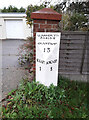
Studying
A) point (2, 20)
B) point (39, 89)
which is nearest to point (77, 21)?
A: point (39, 89)

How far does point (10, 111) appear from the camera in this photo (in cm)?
216

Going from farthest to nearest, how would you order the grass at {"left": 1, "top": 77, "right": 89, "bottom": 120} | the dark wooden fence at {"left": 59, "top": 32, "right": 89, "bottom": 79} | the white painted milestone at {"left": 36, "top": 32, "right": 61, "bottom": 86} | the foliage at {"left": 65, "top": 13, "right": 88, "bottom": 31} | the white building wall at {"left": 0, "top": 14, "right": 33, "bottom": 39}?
1. the white building wall at {"left": 0, "top": 14, "right": 33, "bottom": 39}
2. the foliage at {"left": 65, "top": 13, "right": 88, "bottom": 31}
3. the dark wooden fence at {"left": 59, "top": 32, "right": 89, "bottom": 79}
4. the white painted milestone at {"left": 36, "top": 32, "right": 61, "bottom": 86}
5. the grass at {"left": 1, "top": 77, "right": 89, "bottom": 120}

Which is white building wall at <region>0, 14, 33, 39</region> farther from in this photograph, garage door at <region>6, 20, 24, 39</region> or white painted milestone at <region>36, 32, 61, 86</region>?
white painted milestone at <region>36, 32, 61, 86</region>

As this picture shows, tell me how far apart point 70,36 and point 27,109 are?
1.90 meters

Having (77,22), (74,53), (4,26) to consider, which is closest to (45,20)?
(74,53)

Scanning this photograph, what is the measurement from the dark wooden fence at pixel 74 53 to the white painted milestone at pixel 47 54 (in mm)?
549

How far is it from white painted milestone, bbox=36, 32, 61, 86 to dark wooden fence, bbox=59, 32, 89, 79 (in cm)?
A: 55

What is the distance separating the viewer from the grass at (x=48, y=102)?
2.13 meters

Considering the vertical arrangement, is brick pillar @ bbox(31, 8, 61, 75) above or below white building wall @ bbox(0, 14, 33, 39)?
below

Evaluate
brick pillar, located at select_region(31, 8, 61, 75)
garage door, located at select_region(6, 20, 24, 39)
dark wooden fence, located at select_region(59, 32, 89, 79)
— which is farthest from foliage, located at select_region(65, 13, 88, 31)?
garage door, located at select_region(6, 20, 24, 39)

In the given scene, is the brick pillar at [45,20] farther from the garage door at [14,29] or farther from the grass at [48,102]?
the garage door at [14,29]

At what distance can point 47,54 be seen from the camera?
237 centimetres

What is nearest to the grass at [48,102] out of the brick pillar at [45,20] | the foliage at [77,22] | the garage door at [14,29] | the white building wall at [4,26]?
the brick pillar at [45,20]

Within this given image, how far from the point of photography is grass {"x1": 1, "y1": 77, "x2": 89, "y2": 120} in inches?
84.0
